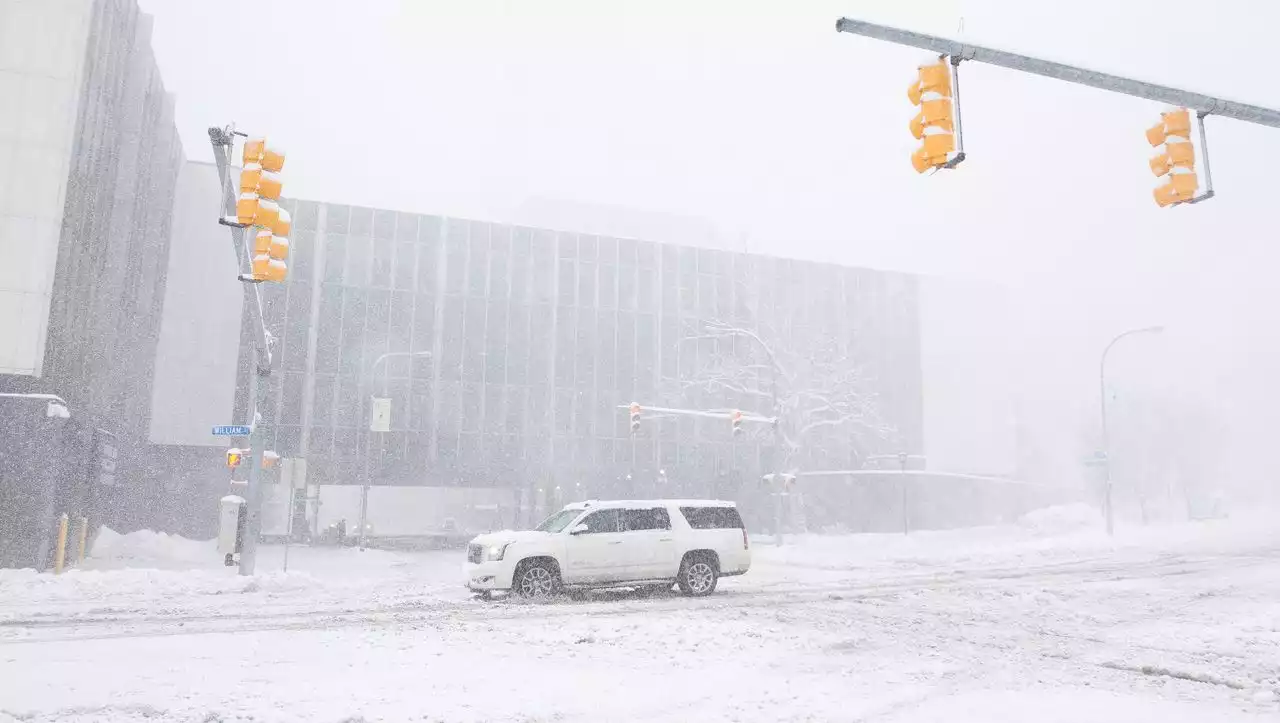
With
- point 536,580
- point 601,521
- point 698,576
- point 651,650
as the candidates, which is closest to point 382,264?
point 601,521

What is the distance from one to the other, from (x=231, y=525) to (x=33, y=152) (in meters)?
10.5

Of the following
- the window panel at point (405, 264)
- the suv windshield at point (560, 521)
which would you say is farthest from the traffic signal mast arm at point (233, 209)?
the window panel at point (405, 264)

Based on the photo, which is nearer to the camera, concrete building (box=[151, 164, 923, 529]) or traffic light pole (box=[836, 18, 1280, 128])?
traffic light pole (box=[836, 18, 1280, 128])

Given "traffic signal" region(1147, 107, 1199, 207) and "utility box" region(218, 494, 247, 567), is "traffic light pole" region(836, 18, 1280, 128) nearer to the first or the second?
"traffic signal" region(1147, 107, 1199, 207)

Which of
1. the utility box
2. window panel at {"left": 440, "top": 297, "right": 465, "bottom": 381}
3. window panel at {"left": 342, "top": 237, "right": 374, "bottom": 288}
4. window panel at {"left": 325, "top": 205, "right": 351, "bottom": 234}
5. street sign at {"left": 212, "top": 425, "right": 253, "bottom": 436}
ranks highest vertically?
window panel at {"left": 325, "top": 205, "right": 351, "bottom": 234}

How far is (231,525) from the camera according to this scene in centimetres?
2211

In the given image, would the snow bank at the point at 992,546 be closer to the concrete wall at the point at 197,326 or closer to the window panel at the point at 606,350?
the window panel at the point at 606,350

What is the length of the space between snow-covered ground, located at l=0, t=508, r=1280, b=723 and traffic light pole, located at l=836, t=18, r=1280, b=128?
651 centimetres

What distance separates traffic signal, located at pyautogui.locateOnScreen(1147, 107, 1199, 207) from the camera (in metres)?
10.3

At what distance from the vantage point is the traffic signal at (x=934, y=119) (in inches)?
361

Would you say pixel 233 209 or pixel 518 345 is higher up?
pixel 518 345

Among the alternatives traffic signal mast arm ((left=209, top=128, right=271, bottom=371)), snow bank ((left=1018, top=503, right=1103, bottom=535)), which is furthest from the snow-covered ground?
snow bank ((left=1018, top=503, right=1103, bottom=535))

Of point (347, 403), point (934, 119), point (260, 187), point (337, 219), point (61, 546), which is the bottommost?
point (61, 546)

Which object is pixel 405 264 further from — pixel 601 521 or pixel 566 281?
pixel 601 521
